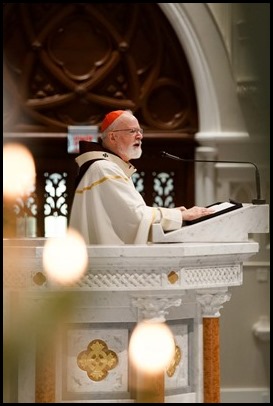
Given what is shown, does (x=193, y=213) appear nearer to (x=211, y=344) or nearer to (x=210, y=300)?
(x=210, y=300)

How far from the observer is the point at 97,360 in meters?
3.55

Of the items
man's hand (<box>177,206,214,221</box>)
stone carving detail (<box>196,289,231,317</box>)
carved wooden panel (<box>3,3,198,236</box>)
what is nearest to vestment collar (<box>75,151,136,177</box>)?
man's hand (<box>177,206,214,221</box>)

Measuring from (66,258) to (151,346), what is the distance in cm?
157

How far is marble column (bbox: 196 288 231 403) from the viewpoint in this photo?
365 cm

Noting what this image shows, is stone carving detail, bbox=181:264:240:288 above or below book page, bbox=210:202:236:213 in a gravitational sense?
below

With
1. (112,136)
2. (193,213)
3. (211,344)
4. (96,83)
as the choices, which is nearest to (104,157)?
(112,136)

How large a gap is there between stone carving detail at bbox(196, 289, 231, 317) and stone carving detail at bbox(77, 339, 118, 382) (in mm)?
426

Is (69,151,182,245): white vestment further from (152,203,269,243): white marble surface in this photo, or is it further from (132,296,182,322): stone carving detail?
(132,296,182,322): stone carving detail

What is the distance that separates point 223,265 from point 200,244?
18cm

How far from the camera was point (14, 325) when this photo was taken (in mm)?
881

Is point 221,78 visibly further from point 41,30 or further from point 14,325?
point 14,325

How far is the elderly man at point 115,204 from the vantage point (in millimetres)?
3416

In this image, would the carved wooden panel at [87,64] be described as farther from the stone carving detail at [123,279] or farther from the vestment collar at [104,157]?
the stone carving detail at [123,279]

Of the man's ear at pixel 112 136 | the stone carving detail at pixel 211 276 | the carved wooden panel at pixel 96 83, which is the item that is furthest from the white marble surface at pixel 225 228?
the carved wooden panel at pixel 96 83
